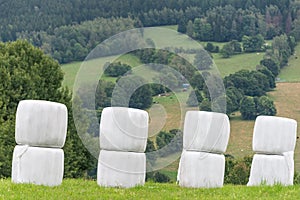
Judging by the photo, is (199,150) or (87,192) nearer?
(87,192)

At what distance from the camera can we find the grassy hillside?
56.9 ft

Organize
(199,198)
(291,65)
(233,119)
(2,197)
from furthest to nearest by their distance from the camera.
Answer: (291,65)
(233,119)
(199,198)
(2,197)

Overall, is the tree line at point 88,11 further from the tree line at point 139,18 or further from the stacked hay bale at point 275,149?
the stacked hay bale at point 275,149

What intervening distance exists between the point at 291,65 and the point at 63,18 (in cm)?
5870

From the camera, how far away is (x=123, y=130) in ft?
66.5

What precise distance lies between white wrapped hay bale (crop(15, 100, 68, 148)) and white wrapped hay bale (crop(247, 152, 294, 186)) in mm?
7217

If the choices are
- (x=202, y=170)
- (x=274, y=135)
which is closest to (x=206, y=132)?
(x=202, y=170)

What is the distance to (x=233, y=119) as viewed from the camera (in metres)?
126

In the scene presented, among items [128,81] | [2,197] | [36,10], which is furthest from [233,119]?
[2,197]

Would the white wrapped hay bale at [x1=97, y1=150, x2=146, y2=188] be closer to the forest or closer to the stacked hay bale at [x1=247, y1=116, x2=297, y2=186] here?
the stacked hay bale at [x1=247, y1=116, x2=297, y2=186]

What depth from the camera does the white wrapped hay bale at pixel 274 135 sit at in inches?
867

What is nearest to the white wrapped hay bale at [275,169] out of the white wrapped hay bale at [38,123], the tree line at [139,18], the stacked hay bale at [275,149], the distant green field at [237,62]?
the stacked hay bale at [275,149]

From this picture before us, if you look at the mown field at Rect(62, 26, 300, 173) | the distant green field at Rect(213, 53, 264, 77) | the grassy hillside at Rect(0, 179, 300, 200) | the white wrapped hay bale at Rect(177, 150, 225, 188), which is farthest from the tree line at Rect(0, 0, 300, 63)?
the grassy hillside at Rect(0, 179, 300, 200)

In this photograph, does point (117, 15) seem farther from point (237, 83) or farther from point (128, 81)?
point (128, 81)
